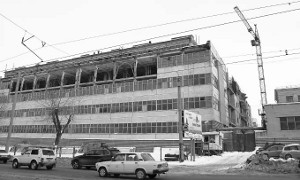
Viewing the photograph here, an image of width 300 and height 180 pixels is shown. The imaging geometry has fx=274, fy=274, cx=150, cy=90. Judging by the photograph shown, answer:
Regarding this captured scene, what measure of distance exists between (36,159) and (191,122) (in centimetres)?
1654

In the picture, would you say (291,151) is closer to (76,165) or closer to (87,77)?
(76,165)

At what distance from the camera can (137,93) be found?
53375mm

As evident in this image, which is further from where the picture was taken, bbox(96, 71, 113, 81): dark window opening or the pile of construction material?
bbox(96, 71, 113, 81): dark window opening

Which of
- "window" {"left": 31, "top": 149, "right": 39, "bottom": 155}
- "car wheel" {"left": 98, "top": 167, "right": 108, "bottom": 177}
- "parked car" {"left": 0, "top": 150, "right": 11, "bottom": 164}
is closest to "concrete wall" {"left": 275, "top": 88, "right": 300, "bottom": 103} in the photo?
"car wheel" {"left": 98, "top": 167, "right": 108, "bottom": 177}

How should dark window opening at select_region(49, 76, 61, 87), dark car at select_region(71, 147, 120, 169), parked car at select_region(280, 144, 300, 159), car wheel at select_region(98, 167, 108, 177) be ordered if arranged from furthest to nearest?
1. dark window opening at select_region(49, 76, 61, 87)
2. parked car at select_region(280, 144, 300, 159)
3. dark car at select_region(71, 147, 120, 169)
4. car wheel at select_region(98, 167, 108, 177)

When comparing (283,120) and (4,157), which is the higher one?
(283,120)

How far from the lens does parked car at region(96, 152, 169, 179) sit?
599 inches

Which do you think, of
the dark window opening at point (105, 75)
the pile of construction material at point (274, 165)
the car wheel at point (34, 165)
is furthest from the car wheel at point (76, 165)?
the dark window opening at point (105, 75)

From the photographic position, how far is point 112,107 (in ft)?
182

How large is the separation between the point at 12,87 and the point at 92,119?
33875mm

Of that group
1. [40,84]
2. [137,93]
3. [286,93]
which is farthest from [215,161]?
[40,84]

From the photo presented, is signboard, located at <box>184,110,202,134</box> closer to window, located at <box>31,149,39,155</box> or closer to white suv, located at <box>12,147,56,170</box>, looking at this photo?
A: white suv, located at <box>12,147,56,170</box>

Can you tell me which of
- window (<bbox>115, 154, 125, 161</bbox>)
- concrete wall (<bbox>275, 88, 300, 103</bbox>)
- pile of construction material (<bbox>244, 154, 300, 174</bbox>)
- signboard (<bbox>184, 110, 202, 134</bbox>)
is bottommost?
pile of construction material (<bbox>244, 154, 300, 174</bbox>)

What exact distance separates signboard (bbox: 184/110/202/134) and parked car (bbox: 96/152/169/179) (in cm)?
1372
